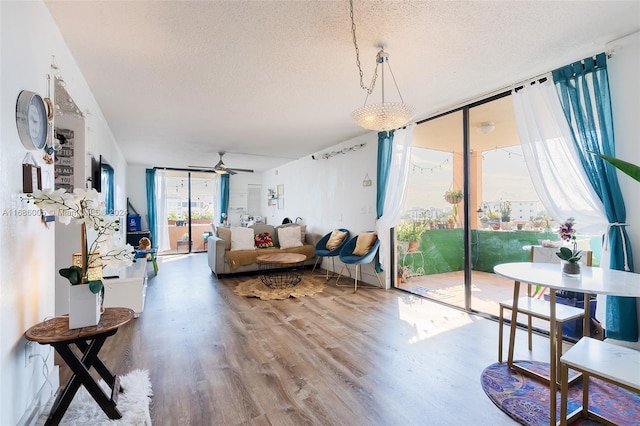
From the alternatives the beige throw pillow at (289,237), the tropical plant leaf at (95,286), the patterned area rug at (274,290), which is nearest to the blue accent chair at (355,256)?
the patterned area rug at (274,290)

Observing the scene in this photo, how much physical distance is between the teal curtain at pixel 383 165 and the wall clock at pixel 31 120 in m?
3.73

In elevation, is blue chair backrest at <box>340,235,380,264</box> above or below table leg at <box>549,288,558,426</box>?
above

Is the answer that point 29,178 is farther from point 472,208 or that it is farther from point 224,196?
point 224,196

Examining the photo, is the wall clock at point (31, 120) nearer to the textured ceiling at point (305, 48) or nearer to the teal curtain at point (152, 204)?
the textured ceiling at point (305, 48)

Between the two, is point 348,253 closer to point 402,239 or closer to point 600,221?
point 402,239

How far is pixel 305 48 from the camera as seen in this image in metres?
2.35

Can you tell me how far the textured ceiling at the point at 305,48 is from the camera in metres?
1.91

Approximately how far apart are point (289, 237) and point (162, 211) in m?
4.62

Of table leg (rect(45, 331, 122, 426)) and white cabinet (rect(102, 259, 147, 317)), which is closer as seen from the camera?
table leg (rect(45, 331, 122, 426))

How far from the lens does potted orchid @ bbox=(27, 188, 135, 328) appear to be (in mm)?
1464

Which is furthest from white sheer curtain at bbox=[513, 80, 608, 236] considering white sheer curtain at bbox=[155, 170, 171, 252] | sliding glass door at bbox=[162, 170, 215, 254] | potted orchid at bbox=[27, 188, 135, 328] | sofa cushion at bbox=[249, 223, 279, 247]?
white sheer curtain at bbox=[155, 170, 171, 252]

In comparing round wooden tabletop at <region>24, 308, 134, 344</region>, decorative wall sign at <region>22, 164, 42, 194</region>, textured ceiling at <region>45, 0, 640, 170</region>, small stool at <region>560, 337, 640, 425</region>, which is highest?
textured ceiling at <region>45, 0, 640, 170</region>

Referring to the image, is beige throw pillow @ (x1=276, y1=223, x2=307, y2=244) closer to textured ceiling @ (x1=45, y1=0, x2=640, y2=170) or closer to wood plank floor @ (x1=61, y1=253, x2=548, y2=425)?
wood plank floor @ (x1=61, y1=253, x2=548, y2=425)

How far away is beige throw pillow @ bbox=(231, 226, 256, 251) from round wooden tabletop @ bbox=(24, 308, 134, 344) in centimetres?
371
